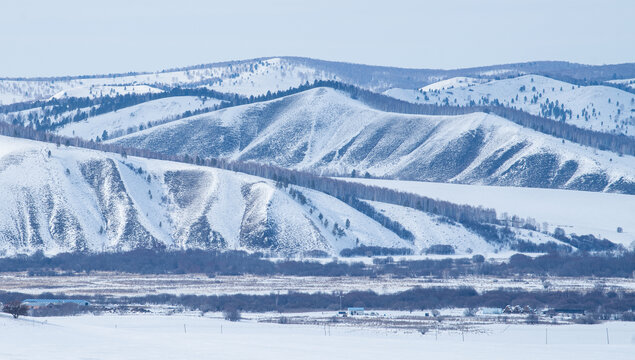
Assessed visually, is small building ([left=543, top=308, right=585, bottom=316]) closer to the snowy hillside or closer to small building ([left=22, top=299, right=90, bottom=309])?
small building ([left=22, top=299, right=90, bottom=309])

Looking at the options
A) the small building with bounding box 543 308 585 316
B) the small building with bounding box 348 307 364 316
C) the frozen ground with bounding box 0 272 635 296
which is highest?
the small building with bounding box 543 308 585 316

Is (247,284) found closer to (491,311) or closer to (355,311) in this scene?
(355,311)

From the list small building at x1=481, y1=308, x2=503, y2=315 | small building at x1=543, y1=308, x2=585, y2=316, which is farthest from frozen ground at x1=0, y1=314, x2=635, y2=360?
small building at x1=481, y1=308, x2=503, y2=315

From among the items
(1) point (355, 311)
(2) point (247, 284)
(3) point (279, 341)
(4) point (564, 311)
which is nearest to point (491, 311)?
(4) point (564, 311)

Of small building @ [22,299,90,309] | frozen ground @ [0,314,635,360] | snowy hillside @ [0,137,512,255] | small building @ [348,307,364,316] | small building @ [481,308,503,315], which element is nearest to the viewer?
frozen ground @ [0,314,635,360]

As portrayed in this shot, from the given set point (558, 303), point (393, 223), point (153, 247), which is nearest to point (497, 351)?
A: point (558, 303)

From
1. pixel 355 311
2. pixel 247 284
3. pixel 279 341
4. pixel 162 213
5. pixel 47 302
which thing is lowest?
pixel 247 284

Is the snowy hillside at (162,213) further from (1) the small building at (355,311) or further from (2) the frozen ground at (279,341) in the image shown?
(2) the frozen ground at (279,341)
